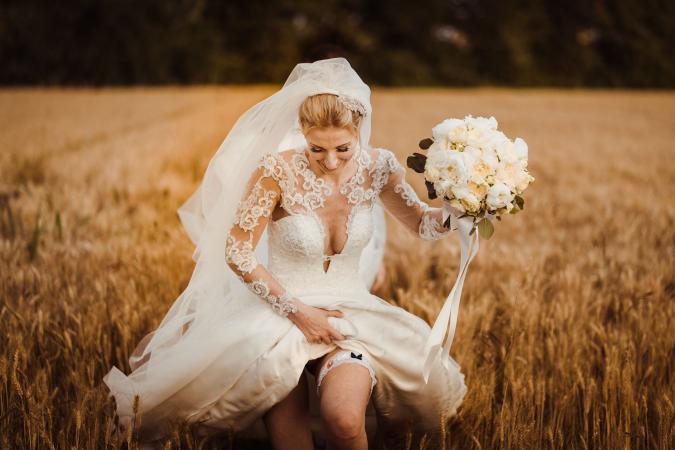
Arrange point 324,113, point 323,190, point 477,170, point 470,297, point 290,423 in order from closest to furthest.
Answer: point 477,170 < point 290,423 < point 324,113 < point 323,190 < point 470,297

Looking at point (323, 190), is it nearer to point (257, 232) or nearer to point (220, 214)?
point (257, 232)

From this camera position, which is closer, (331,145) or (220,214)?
(331,145)

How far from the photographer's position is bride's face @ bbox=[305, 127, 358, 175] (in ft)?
7.88

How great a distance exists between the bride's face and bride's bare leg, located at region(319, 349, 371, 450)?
2.65 feet

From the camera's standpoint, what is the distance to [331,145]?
2410 mm

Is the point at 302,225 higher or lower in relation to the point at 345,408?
higher

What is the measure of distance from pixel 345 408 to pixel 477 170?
93 cm

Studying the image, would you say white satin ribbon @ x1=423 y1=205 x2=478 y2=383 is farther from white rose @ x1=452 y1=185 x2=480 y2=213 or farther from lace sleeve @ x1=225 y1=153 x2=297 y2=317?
lace sleeve @ x1=225 y1=153 x2=297 y2=317

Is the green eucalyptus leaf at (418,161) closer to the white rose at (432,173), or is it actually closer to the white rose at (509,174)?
the white rose at (432,173)

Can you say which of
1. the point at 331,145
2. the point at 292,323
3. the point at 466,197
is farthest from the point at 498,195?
the point at 292,323

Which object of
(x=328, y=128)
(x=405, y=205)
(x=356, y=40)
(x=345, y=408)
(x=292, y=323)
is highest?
(x=356, y=40)

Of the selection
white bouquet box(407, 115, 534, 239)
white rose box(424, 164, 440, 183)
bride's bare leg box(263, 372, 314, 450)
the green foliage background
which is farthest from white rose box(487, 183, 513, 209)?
the green foliage background

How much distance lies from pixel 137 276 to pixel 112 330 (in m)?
0.53

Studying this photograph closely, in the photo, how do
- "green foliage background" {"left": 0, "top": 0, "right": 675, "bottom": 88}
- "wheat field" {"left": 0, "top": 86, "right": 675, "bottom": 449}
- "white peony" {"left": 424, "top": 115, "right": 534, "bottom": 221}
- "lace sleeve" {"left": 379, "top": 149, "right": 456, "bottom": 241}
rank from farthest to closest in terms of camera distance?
"green foliage background" {"left": 0, "top": 0, "right": 675, "bottom": 88}
"lace sleeve" {"left": 379, "top": 149, "right": 456, "bottom": 241}
"wheat field" {"left": 0, "top": 86, "right": 675, "bottom": 449}
"white peony" {"left": 424, "top": 115, "right": 534, "bottom": 221}
